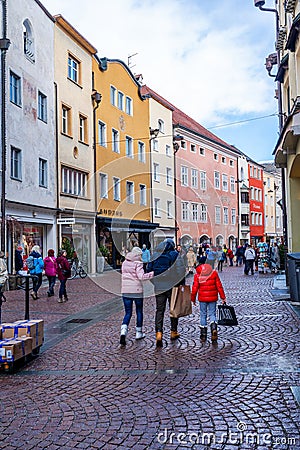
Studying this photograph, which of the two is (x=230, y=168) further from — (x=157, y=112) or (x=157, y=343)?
(x=157, y=343)

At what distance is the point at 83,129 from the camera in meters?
28.8

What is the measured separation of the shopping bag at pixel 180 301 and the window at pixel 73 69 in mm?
21587

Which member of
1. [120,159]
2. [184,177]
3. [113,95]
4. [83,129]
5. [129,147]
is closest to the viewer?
[184,177]

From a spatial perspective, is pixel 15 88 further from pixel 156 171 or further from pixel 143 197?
pixel 156 171

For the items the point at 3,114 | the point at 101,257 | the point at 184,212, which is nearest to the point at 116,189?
the point at 101,257

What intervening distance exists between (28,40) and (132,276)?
1803 cm

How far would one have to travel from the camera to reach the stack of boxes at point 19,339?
6504 mm

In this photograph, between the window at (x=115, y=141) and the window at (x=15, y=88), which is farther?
the window at (x=115, y=141)

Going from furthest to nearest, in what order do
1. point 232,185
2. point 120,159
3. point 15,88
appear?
point 232,185
point 120,159
point 15,88

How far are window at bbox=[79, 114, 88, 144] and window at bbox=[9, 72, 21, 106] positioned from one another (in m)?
7.07

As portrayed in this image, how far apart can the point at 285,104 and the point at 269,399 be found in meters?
15.3

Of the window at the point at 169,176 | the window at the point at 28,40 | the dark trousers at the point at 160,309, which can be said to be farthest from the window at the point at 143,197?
the dark trousers at the point at 160,309

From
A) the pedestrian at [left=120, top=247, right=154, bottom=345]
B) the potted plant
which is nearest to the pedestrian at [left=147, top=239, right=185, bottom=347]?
the pedestrian at [left=120, top=247, right=154, bottom=345]

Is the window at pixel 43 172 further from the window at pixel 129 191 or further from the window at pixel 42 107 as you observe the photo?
the window at pixel 129 191
